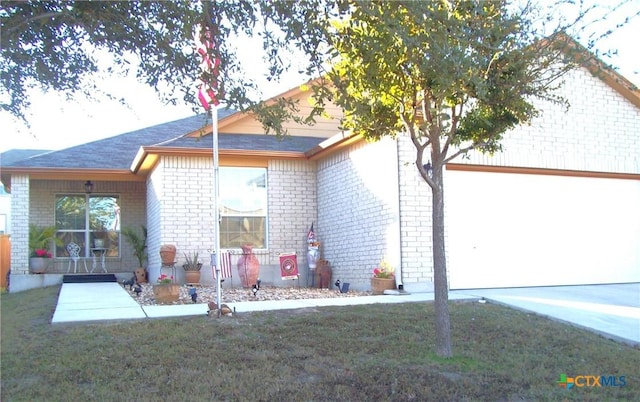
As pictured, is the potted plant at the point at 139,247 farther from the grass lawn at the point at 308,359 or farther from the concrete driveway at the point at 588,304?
the concrete driveway at the point at 588,304

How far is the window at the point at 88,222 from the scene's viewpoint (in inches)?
698

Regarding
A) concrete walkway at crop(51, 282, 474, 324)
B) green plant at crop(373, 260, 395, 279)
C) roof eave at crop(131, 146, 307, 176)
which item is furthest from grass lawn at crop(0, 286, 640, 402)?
roof eave at crop(131, 146, 307, 176)

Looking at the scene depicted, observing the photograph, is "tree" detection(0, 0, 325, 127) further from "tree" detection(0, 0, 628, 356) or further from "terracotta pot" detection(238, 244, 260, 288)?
"terracotta pot" detection(238, 244, 260, 288)

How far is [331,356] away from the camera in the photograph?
6.61 metres

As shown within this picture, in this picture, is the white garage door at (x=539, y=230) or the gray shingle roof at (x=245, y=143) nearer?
the white garage door at (x=539, y=230)

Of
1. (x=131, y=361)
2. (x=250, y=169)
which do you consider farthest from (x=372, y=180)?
(x=131, y=361)

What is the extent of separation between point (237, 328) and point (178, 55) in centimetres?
343

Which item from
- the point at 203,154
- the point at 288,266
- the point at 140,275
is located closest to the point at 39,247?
the point at 140,275

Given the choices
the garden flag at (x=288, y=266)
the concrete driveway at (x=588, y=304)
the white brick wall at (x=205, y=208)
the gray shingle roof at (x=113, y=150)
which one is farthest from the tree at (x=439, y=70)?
the gray shingle roof at (x=113, y=150)

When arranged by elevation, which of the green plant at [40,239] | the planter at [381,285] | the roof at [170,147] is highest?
the roof at [170,147]

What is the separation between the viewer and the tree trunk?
21.7 ft

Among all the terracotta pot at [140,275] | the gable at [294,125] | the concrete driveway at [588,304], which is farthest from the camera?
the terracotta pot at [140,275]

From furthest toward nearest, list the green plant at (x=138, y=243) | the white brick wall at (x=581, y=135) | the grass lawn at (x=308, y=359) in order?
the green plant at (x=138, y=243) → the white brick wall at (x=581, y=135) → the grass lawn at (x=308, y=359)

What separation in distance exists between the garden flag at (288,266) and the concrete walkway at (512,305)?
356cm
